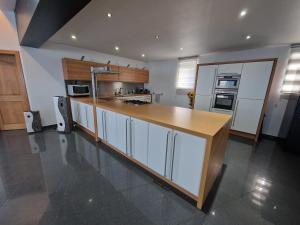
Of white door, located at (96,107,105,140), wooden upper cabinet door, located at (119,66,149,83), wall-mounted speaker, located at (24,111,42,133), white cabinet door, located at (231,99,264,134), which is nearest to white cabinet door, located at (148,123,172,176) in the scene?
white door, located at (96,107,105,140)

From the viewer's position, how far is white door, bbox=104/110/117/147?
2.30 metres

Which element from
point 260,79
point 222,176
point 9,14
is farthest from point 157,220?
point 9,14

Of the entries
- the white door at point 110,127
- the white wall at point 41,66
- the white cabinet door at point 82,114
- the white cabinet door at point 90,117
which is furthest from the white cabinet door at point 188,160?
the white wall at point 41,66

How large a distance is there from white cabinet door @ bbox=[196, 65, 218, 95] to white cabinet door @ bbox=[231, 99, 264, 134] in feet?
2.83

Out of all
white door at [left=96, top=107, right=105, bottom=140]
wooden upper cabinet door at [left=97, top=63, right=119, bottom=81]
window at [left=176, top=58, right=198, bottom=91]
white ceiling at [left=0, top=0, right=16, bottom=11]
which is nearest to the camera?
white ceiling at [left=0, top=0, right=16, bottom=11]

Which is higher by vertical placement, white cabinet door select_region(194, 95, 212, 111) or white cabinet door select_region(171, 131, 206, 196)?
white cabinet door select_region(194, 95, 212, 111)

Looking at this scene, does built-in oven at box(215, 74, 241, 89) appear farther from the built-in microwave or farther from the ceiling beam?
the built-in microwave

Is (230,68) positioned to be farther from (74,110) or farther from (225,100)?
(74,110)

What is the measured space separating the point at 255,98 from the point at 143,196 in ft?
11.3

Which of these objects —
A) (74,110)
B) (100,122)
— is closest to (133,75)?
(74,110)

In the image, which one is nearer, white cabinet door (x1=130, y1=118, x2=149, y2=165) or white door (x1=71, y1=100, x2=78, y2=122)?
white cabinet door (x1=130, y1=118, x2=149, y2=165)

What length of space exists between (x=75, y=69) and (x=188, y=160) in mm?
3932

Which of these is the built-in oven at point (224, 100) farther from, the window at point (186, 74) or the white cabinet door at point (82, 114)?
the white cabinet door at point (82, 114)

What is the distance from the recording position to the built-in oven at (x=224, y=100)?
3420 mm
